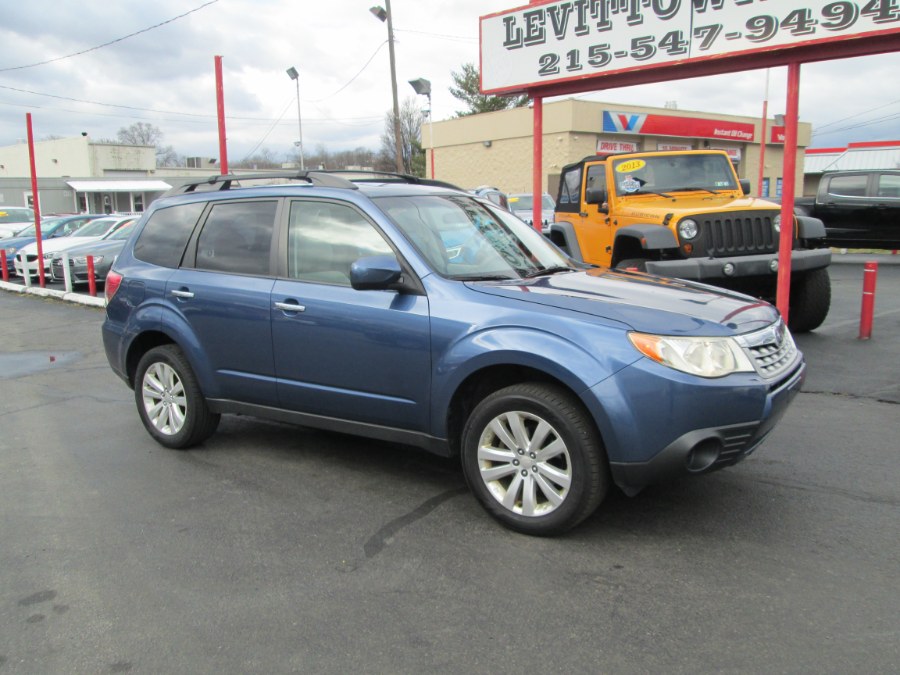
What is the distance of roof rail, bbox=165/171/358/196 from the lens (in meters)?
4.72

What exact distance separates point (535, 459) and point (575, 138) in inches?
1177

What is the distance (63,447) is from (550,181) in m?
29.5

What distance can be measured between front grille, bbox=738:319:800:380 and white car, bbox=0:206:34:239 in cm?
2408

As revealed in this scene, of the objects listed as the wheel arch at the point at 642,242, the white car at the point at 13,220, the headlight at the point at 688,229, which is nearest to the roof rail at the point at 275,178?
the wheel arch at the point at 642,242

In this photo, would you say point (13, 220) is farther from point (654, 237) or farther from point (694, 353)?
point (694, 353)

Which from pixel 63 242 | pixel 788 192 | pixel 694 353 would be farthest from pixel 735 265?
pixel 63 242

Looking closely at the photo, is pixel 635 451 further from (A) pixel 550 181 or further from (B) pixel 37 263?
(A) pixel 550 181

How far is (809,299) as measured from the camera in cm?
857

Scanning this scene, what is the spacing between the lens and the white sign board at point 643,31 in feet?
22.6

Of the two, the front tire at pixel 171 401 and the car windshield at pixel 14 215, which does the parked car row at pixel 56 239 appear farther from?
the front tire at pixel 171 401

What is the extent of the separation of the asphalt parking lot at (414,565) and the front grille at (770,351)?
0.79 metres

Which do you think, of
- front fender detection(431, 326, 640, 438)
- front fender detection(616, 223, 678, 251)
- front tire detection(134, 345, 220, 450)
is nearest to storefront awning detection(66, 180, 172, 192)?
front fender detection(616, 223, 678, 251)

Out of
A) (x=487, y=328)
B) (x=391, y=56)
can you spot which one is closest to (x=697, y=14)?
(x=487, y=328)

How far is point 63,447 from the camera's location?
5.47 m
